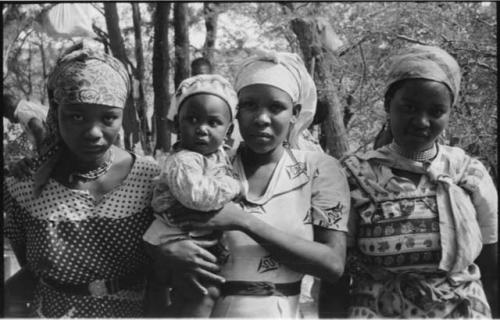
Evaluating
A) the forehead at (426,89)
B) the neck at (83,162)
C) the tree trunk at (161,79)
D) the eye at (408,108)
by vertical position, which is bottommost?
the neck at (83,162)

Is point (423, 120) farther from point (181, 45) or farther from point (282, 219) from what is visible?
point (181, 45)

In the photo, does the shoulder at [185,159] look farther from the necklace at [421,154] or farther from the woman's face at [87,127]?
the necklace at [421,154]

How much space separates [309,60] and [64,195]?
455 cm

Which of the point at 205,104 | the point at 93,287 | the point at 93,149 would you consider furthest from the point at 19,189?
the point at 205,104

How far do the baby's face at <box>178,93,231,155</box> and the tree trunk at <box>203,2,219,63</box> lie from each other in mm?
5932

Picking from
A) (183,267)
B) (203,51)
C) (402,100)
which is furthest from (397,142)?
(203,51)

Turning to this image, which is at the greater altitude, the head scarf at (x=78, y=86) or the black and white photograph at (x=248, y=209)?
the head scarf at (x=78, y=86)

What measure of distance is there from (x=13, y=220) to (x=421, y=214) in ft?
5.48

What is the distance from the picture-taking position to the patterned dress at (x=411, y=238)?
2.39 metres

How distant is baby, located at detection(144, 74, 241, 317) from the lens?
7.49ft

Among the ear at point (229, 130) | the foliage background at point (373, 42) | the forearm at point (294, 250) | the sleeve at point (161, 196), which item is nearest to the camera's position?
the forearm at point (294, 250)

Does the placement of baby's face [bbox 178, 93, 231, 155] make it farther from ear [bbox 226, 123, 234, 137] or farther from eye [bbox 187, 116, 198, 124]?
ear [bbox 226, 123, 234, 137]

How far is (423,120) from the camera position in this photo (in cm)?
236

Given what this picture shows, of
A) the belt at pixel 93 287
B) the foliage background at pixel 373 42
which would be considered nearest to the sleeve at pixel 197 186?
the belt at pixel 93 287
